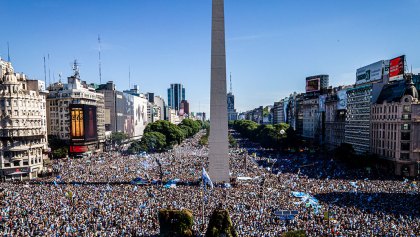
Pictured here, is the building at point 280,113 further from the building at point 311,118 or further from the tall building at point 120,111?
the tall building at point 120,111

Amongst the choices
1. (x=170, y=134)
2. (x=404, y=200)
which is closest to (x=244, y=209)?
(x=404, y=200)

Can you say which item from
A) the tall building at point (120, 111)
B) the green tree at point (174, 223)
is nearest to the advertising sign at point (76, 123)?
the tall building at point (120, 111)

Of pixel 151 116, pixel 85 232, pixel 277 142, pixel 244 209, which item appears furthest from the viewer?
pixel 151 116

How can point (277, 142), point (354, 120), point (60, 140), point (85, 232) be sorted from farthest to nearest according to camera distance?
1. point (277, 142)
2. point (60, 140)
3. point (354, 120)
4. point (85, 232)

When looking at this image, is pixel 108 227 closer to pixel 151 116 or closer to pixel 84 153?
pixel 84 153

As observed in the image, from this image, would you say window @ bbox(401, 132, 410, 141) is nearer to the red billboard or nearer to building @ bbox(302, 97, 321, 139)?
building @ bbox(302, 97, 321, 139)

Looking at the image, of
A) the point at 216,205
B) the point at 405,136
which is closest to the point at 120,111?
the point at 405,136
